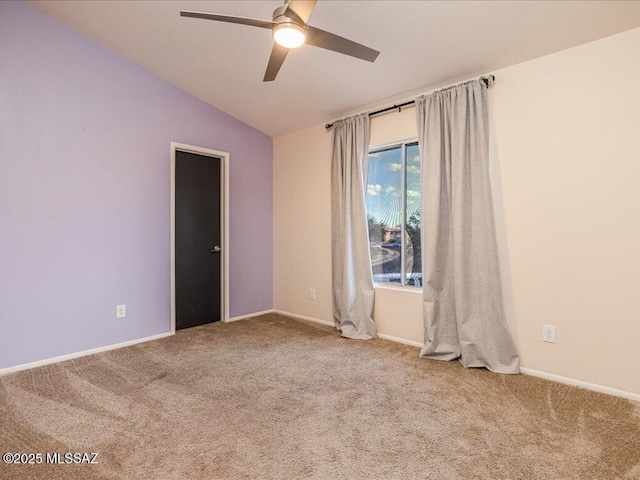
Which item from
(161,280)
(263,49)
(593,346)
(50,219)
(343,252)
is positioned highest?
(263,49)

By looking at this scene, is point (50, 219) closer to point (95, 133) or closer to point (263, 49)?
point (95, 133)

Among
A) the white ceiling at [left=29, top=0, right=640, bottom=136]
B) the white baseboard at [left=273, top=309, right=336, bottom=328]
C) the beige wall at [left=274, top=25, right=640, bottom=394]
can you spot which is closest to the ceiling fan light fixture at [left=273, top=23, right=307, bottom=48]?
the white ceiling at [left=29, top=0, right=640, bottom=136]

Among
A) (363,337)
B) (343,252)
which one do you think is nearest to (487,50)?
(343,252)

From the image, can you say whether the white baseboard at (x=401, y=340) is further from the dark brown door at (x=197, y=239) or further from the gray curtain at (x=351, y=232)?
the dark brown door at (x=197, y=239)

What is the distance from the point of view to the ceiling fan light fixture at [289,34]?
1.81 meters

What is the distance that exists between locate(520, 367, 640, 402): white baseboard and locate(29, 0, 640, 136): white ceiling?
92.5 inches

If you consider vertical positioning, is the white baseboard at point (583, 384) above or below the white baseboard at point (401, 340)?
below

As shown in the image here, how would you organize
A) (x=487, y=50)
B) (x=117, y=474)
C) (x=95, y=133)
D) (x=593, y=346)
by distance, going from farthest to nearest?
(x=95, y=133)
(x=487, y=50)
(x=593, y=346)
(x=117, y=474)

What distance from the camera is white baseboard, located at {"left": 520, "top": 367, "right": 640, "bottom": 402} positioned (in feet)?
7.33

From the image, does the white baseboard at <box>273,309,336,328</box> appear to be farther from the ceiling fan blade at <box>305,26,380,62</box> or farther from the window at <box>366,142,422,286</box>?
the ceiling fan blade at <box>305,26,380,62</box>

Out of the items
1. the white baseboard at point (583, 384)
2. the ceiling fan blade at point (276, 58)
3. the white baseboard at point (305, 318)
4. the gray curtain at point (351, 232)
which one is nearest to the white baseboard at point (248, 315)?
the white baseboard at point (305, 318)

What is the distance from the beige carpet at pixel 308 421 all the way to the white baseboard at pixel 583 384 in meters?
0.07

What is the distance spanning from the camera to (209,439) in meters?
1.84

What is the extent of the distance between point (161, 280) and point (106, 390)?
1.41 m
